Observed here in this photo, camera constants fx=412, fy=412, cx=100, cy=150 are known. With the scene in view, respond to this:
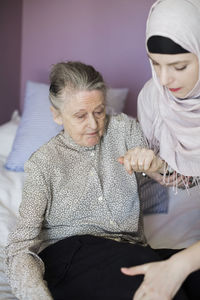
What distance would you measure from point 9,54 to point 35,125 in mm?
814

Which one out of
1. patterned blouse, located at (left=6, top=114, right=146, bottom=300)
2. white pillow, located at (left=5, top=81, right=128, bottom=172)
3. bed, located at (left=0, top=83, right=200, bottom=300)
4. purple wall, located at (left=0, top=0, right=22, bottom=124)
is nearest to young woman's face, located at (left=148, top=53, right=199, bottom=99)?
patterned blouse, located at (left=6, top=114, right=146, bottom=300)

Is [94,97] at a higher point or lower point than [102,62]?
higher

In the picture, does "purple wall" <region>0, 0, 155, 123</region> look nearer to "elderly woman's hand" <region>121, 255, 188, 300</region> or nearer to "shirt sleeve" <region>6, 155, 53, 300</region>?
"shirt sleeve" <region>6, 155, 53, 300</region>

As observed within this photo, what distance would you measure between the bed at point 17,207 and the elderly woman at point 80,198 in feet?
0.62

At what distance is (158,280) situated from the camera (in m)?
1.08

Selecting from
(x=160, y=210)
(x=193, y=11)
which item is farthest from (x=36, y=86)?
(x=193, y=11)

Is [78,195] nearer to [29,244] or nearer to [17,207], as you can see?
[29,244]

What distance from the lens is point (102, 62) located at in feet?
9.12

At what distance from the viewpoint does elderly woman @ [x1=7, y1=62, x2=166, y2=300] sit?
122 centimetres

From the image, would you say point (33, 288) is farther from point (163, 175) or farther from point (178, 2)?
point (178, 2)

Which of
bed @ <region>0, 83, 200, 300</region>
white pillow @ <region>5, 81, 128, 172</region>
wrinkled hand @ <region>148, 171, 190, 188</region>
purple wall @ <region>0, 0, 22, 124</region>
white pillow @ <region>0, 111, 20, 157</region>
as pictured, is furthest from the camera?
purple wall @ <region>0, 0, 22, 124</region>

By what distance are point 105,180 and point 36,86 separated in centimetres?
128

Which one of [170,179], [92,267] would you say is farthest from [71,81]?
[92,267]

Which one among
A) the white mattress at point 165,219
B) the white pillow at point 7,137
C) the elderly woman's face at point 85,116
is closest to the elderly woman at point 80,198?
the elderly woman's face at point 85,116
